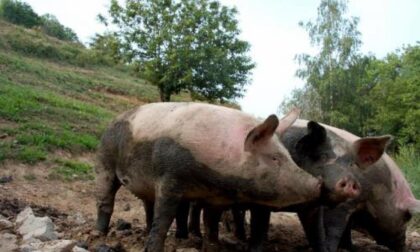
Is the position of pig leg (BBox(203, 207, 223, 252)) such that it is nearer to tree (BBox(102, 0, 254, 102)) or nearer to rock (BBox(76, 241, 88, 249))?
rock (BBox(76, 241, 88, 249))

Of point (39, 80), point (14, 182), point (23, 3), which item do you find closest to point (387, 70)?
point (39, 80)

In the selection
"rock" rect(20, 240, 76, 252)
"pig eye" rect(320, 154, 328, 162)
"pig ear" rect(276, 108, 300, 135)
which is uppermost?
"pig ear" rect(276, 108, 300, 135)

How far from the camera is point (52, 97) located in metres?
20.2

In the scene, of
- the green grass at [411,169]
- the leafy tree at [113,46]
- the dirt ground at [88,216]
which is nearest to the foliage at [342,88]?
the leafy tree at [113,46]

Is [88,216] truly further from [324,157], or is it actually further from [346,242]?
[324,157]

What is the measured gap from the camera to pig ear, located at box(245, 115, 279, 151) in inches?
205

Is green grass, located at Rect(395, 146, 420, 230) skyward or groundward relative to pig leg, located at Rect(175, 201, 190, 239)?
skyward

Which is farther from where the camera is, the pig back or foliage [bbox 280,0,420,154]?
foliage [bbox 280,0,420,154]

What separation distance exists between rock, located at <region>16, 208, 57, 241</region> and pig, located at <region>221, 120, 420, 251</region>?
184 cm

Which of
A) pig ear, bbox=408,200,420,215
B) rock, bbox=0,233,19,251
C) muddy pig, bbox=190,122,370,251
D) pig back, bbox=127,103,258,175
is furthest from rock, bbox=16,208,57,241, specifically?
pig ear, bbox=408,200,420,215

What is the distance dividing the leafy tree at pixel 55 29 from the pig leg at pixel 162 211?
158 feet

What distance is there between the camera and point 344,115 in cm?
3578

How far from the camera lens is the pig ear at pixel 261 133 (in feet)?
17.1

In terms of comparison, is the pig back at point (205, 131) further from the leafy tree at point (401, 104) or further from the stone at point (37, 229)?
the leafy tree at point (401, 104)
